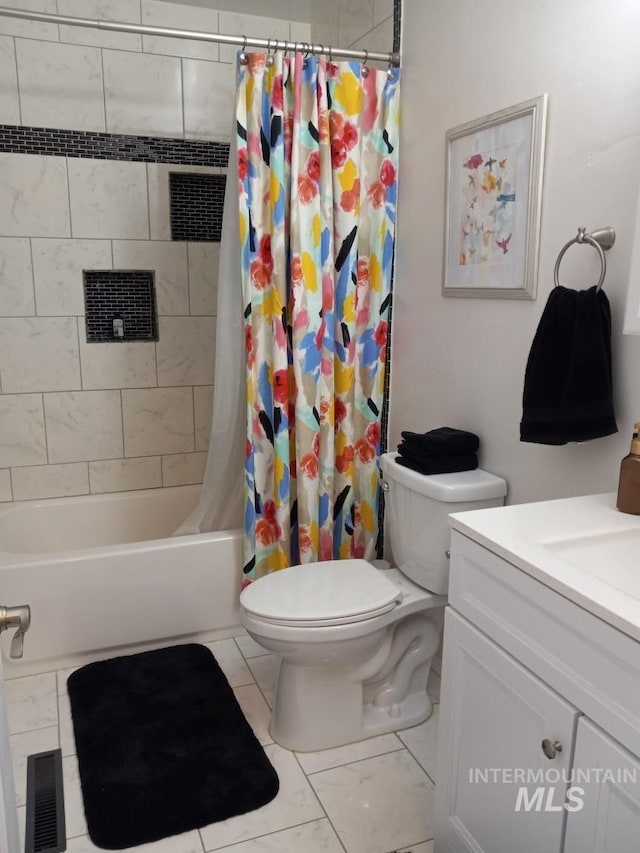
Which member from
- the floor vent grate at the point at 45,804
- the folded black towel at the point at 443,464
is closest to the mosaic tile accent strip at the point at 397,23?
the folded black towel at the point at 443,464

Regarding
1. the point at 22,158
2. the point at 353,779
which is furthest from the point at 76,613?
the point at 22,158

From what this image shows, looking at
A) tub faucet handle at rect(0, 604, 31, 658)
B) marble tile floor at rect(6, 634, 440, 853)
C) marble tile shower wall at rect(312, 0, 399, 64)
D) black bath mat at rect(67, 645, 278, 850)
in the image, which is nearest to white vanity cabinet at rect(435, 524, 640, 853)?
marble tile floor at rect(6, 634, 440, 853)

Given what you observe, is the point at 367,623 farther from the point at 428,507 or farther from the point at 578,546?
the point at 578,546

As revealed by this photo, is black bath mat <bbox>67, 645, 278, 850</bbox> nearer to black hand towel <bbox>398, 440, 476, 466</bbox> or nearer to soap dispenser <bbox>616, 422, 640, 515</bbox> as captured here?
black hand towel <bbox>398, 440, 476, 466</bbox>

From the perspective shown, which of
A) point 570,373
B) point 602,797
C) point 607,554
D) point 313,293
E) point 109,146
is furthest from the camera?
point 109,146

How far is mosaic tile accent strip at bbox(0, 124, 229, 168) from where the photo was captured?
2.74 meters

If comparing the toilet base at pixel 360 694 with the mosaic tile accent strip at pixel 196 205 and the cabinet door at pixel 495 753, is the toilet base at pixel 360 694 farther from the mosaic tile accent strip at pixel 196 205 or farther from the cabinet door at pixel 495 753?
the mosaic tile accent strip at pixel 196 205

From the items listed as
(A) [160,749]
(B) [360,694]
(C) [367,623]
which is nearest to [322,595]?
(C) [367,623]

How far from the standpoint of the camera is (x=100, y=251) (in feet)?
9.62

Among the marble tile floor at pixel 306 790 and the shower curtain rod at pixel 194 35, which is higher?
the shower curtain rod at pixel 194 35

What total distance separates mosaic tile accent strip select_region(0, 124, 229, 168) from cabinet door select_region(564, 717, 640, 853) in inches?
107

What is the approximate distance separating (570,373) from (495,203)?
0.66m

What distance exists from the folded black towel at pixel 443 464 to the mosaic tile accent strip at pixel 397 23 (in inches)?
58.1

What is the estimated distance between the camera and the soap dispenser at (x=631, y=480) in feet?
4.61
